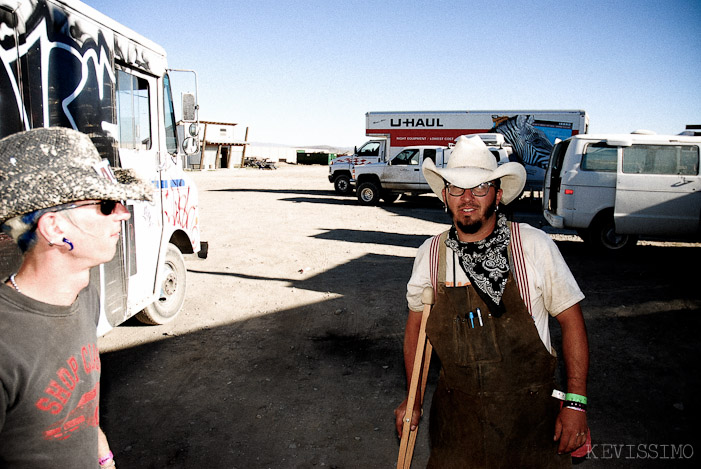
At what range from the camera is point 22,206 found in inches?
52.8

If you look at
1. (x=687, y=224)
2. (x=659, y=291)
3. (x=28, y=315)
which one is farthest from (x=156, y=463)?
(x=687, y=224)

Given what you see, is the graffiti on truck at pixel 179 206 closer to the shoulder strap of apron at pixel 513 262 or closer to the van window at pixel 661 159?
the shoulder strap of apron at pixel 513 262

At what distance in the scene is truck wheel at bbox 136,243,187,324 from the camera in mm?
5566

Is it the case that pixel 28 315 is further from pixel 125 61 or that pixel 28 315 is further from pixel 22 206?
pixel 125 61

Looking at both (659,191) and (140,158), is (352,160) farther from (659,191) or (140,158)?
(140,158)

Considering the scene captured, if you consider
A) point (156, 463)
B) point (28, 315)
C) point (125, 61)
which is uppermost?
point (125, 61)

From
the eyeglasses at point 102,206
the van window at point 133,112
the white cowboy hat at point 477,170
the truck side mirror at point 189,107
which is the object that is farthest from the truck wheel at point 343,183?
the eyeglasses at point 102,206

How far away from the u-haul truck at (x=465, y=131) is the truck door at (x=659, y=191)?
8.36m

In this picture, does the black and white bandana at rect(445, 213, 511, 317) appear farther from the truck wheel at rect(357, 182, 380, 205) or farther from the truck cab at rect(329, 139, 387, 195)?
the truck cab at rect(329, 139, 387, 195)

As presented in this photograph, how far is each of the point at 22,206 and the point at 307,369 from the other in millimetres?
3668

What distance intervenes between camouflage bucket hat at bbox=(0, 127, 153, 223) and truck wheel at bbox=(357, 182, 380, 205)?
658 inches

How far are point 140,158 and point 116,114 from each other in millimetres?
551

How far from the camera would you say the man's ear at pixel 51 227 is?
1.40 meters

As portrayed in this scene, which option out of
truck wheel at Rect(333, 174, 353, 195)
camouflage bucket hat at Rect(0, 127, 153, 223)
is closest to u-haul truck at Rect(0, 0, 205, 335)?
camouflage bucket hat at Rect(0, 127, 153, 223)
